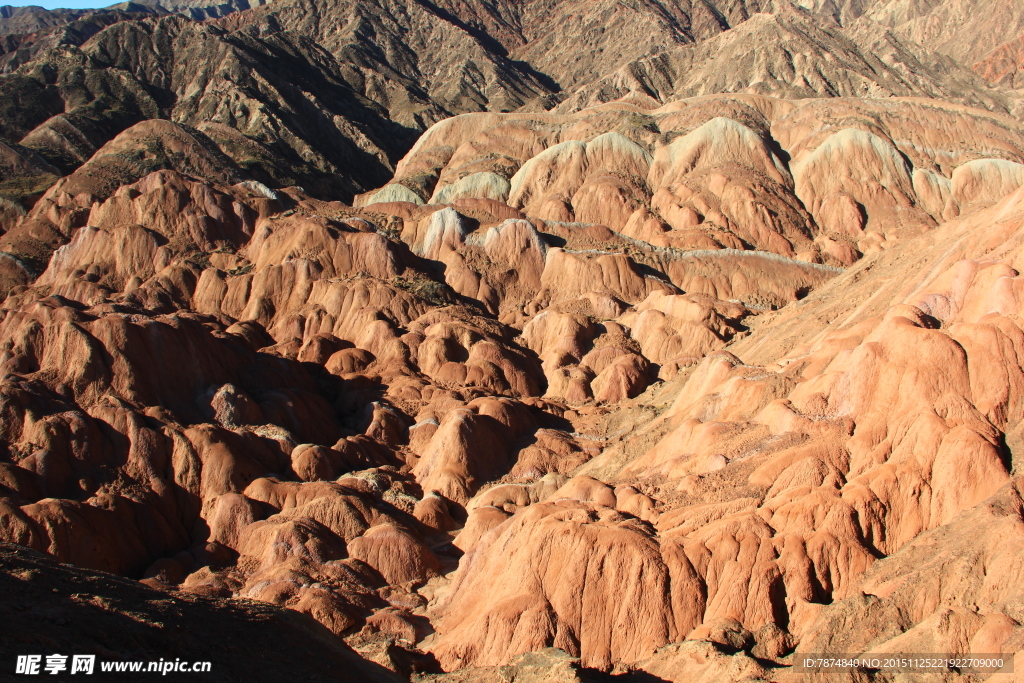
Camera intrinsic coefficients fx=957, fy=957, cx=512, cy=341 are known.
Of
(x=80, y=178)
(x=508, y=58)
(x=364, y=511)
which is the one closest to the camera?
(x=364, y=511)

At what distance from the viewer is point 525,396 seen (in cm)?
4147

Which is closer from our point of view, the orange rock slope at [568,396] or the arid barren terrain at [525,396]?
the arid barren terrain at [525,396]

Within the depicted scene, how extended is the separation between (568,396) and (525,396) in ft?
6.17

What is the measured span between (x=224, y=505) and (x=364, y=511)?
4278mm

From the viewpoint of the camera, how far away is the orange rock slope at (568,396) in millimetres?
19312

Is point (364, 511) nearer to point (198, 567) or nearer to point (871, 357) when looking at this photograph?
point (198, 567)

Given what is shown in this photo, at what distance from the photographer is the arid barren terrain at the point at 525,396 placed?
59.4 ft

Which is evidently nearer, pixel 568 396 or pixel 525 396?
pixel 568 396

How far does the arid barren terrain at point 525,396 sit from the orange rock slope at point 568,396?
0.39 ft

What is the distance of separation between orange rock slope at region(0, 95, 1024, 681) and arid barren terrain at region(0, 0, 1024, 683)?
0.12 m

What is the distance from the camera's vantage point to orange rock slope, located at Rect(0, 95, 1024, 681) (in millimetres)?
19312

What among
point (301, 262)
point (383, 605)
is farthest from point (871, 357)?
point (301, 262)

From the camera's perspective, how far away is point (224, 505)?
96.4 ft

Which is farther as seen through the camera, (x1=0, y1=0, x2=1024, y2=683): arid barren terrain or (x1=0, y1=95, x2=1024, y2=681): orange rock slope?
(x1=0, y1=95, x2=1024, y2=681): orange rock slope
